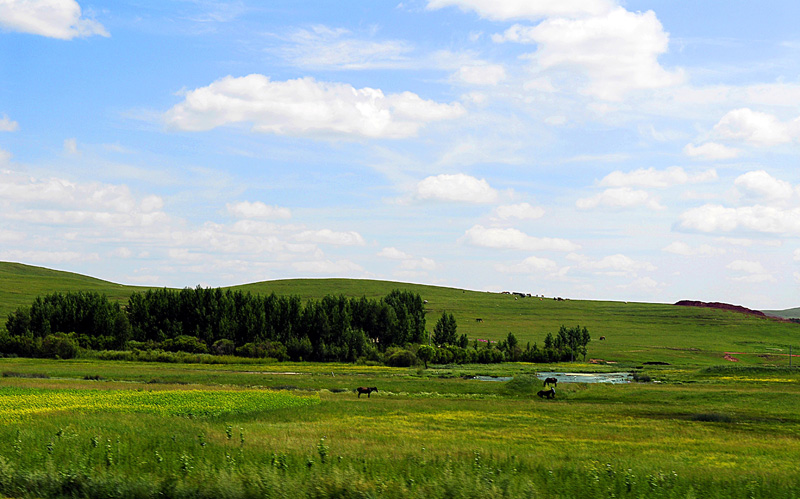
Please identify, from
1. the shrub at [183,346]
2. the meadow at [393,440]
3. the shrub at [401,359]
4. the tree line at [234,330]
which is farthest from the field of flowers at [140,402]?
the shrub at [183,346]

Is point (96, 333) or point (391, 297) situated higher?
point (391, 297)

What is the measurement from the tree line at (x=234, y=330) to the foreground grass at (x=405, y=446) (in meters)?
61.6

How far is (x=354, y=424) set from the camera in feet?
114

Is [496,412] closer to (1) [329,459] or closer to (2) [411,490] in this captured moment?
(1) [329,459]

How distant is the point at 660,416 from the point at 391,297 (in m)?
112

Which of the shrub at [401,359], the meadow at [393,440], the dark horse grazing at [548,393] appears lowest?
the shrub at [401,359]

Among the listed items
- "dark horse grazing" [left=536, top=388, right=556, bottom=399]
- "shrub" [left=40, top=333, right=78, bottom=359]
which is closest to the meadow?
"dark horse grazing" [left=536, top=388, right=556, bottom=399]

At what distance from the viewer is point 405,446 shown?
24.0m

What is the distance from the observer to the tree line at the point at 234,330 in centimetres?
11506

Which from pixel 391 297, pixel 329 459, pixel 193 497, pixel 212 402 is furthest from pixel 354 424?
pixel 391 297

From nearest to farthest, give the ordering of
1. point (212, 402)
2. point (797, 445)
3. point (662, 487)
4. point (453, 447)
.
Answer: point (662, 487) < point (453, 447) < point (797, 445) < point (212, 402)

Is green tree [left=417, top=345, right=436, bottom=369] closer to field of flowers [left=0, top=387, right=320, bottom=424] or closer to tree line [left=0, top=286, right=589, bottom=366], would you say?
tree line [left=0, top=286, right=589, bottom=366]

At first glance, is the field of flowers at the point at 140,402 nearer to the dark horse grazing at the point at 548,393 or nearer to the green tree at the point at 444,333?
the dark horse grazing at the point at 548,393

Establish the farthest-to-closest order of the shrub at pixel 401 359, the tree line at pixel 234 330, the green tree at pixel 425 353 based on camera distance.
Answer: the green tree at pixel 425 353 < the tree line at pixel 234 330 < the shrub at pixel 401 359
